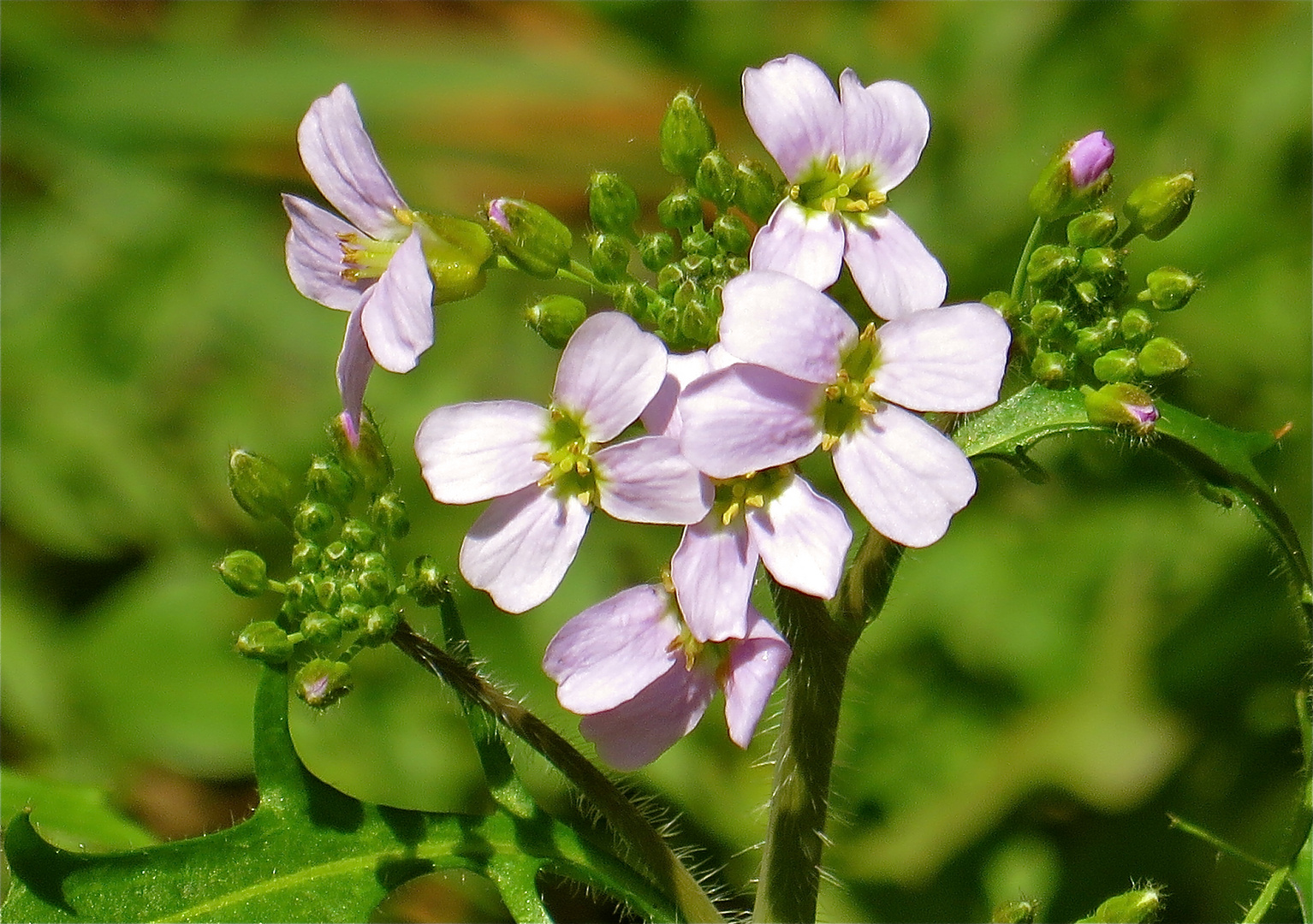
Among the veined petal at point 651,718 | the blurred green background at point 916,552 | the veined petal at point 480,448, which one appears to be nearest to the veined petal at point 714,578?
the veined petal at point 651,718

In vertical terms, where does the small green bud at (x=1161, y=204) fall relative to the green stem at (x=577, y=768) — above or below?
above

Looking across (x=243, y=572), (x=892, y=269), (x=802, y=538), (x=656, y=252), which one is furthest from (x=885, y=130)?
(x=243, y=572)

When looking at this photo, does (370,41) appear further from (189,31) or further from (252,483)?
(252,483)

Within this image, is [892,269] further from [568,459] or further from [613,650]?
[613,650]

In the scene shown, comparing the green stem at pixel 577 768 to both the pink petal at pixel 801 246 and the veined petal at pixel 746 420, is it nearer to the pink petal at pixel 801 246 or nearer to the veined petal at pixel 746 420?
the veined petal at pixel 746 420

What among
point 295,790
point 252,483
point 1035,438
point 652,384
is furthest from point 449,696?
point 1035,438

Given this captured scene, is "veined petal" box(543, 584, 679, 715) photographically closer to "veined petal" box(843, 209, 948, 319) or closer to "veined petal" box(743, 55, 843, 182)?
"veined petal" box(843, 209, 948, 319)

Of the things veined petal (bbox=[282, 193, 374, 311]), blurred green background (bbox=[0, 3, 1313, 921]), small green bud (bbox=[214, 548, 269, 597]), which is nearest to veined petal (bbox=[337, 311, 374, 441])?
veined petal (bbox=[282, 193, 374, 311])
